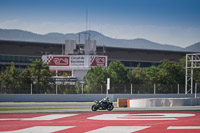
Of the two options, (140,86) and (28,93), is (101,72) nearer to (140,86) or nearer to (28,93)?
(140,86)

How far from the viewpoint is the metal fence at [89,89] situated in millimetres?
45906

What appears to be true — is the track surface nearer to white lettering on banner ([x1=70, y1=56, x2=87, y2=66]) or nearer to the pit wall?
the pit wall

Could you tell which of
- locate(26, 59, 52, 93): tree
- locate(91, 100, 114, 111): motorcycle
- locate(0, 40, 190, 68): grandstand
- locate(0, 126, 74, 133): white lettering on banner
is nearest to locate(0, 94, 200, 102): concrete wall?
locate(26, 59, 52, 93): tree

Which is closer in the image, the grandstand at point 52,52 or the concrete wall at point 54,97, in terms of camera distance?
the concrete wall at point 54,97

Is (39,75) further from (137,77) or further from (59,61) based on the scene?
(137,77)

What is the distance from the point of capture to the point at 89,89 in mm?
50344

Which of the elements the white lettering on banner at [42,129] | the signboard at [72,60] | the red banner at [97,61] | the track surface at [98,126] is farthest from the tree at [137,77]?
the white lettering on banner at [42,129]

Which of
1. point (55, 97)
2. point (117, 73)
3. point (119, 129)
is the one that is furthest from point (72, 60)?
point (119, 129)

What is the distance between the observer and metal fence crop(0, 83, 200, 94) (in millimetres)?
45906

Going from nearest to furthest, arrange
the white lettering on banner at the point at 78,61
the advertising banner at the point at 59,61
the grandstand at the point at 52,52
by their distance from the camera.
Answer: the advertising banner at the point at 59,61
the white lettering on banner at the point at 78,61
the grandstand at the point at 52,52

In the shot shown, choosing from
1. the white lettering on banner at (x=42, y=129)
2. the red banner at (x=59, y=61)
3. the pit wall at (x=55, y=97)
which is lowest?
the white lettering on banner at (x=42, y=129)

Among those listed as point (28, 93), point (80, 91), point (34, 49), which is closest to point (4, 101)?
point (28, 93)

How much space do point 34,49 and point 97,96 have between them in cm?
4617

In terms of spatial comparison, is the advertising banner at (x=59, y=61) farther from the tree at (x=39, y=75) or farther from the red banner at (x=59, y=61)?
the tree at (x=39, y=75)
